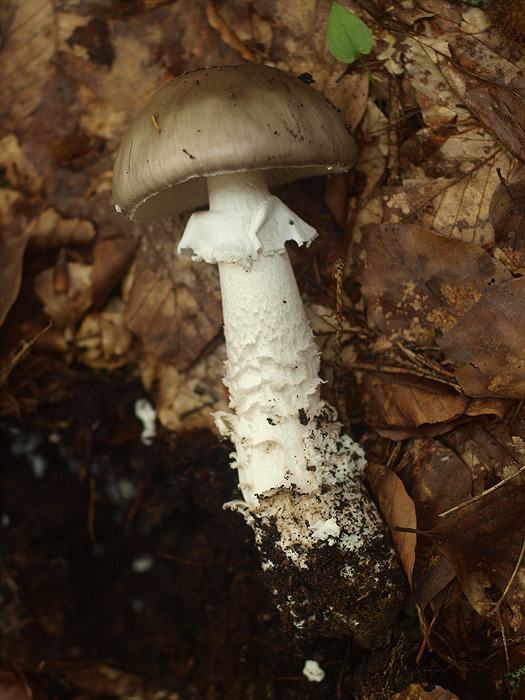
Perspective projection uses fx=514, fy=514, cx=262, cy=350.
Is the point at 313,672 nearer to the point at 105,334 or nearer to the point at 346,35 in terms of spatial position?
the point at 105,334

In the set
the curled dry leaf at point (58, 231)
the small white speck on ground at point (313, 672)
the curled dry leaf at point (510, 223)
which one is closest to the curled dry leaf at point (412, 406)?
the curled dry leaf at point (510, 223)

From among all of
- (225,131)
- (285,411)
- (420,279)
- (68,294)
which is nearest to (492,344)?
(420,279)

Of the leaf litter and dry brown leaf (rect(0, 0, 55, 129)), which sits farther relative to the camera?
dry brown leaf (rect(0, 0, 55, 129))

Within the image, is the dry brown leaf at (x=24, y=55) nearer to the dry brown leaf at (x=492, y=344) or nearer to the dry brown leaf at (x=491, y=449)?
the dry brown leaf at (x=492, y=344)

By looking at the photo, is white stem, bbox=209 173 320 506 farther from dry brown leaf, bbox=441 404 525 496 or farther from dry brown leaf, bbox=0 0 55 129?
dry brown leaf, bbox=0 0 55 129

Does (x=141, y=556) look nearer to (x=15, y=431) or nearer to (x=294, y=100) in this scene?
(x=15, y=431)

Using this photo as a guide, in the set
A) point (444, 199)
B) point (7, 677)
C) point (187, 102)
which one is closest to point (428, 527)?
point (444, 199)

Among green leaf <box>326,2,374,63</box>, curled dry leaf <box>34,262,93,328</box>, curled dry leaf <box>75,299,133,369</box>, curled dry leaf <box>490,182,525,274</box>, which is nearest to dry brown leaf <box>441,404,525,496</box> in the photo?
curled dry leaf <box>490,182,525,274</box>
